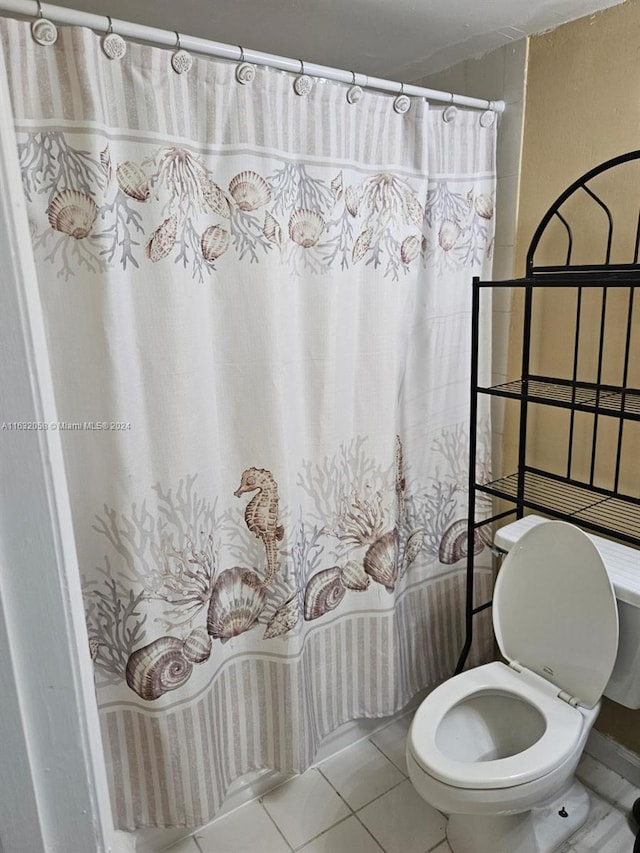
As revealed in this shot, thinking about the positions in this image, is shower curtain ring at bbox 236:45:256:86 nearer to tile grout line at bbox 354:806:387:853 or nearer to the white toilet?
the white toilet

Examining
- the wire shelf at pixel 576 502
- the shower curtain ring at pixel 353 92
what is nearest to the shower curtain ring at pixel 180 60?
the shower curtain ring at pixel 353 92

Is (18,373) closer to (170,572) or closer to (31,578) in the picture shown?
(31,578)

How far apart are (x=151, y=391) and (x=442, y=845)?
4.70 ft

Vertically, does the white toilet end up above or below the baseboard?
above

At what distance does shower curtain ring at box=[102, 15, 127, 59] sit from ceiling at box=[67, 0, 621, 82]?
1.11 ft

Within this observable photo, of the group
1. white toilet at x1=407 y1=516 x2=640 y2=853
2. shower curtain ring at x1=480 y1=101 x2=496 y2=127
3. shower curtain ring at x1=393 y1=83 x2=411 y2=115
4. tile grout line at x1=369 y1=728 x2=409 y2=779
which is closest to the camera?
white toilet at x1=407 y1=516 x2=640 y2=853

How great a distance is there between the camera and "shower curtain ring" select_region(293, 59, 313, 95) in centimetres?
135

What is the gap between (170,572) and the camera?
1395 millimetres

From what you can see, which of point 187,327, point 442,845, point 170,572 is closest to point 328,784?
point 442,845

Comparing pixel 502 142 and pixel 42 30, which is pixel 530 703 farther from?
pixel 42 30

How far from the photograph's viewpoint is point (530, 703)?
1.50m

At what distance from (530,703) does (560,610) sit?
0.81ft

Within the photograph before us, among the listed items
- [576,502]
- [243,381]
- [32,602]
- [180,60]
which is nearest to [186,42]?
[180,60]

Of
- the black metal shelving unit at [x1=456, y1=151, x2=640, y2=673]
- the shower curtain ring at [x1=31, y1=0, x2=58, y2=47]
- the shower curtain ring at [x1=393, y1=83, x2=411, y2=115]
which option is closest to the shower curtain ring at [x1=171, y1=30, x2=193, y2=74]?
the shower curtain ring at [x1=31, y1=0, x2=58, y2=47]
